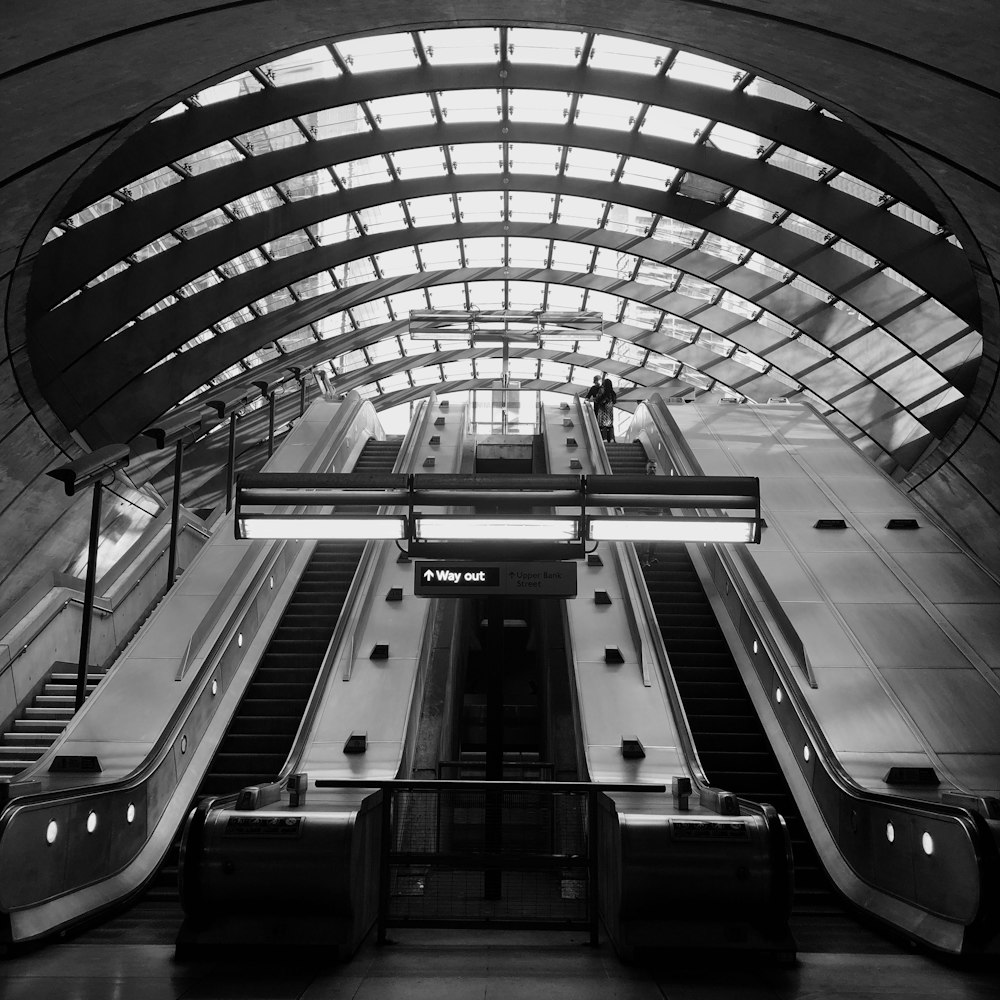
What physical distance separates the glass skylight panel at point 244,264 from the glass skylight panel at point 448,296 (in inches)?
385

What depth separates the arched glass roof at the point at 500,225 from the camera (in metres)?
20.3

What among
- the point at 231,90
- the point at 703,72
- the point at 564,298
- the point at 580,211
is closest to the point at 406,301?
the point at 564,298

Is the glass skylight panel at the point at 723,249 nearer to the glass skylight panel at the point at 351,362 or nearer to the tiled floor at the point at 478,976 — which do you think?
the glass skylight panel at the point at 351,362

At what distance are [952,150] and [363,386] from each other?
129 feet

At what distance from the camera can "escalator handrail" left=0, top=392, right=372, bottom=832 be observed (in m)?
6.61

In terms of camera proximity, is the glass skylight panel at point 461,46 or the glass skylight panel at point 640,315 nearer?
the glass skylight panel at point 461,46

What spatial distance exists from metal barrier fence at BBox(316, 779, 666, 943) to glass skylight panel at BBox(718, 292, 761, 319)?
28953mm

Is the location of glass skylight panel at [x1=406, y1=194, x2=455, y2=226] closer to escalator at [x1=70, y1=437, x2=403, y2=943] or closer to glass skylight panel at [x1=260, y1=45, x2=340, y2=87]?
glass skylight panel at [x1=260, y1=45, x2=340, y2=87]

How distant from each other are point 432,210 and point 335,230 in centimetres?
344

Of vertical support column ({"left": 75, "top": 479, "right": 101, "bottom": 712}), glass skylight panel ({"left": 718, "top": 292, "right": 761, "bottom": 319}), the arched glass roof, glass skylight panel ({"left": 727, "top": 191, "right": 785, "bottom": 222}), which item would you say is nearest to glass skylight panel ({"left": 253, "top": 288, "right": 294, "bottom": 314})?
the arched glass roof

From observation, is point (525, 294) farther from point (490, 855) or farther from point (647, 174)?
point (490, 855)

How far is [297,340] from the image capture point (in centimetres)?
3728

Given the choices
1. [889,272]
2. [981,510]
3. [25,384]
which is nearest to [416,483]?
[25,384]

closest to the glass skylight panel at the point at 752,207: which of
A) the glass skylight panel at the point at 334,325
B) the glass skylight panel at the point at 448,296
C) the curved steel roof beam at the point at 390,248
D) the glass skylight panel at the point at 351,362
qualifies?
the curved steel roof beam at the point at 390,248
